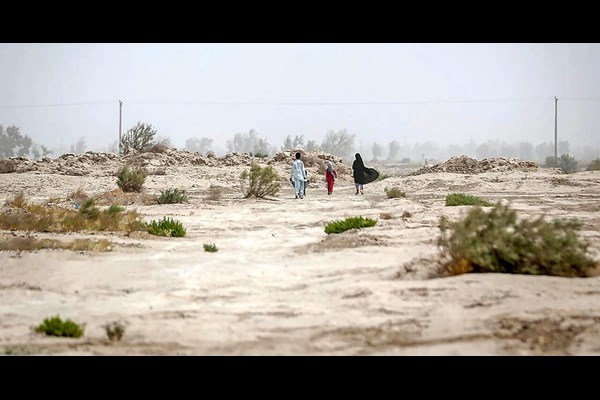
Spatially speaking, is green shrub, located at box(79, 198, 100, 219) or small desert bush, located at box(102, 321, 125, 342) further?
green shrub, located at box(79, 198, 100, 219)

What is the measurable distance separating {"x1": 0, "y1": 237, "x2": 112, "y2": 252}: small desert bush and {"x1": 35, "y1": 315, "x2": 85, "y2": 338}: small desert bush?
4.28 meters

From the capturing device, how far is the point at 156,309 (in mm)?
6668

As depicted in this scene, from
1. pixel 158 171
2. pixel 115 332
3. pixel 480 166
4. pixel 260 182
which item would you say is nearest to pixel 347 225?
pixel 115 332

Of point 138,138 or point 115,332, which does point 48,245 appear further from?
point 138,138

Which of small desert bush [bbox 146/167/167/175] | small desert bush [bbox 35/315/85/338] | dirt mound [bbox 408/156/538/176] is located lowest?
small desert bush [bbox 35/315/85/338]

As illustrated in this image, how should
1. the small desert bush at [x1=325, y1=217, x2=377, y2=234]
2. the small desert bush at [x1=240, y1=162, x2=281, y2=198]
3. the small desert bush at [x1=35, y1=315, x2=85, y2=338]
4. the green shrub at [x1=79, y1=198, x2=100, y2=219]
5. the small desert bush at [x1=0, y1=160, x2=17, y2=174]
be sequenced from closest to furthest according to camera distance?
1. the small desert bush at [x1=35, y1=315, x2=85, y2=338]
2. the small desert bush at [x1=325, y1=217, x2=377, y2=234]
3. the green shrub at [x1=79, y1=198, x2=100, y2=219]
4. the small desert bush at [x1=240, y1=162, x2=281, y2=198]
5. the small desert bush at [x1=0, y1=160, x2=17, y2=174]

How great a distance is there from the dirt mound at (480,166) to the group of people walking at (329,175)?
13625 millimetres

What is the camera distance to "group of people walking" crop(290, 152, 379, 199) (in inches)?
934

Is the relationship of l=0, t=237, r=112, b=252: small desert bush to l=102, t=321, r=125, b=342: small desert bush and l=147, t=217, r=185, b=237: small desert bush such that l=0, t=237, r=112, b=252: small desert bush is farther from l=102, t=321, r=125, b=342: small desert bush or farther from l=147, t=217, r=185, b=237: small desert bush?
l=102, t=321, r=125, b=342: small desert bush

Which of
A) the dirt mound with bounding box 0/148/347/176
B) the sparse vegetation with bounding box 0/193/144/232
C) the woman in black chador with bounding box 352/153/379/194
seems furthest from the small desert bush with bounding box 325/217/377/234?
the dirt mound with bounding box 0/148/347/176

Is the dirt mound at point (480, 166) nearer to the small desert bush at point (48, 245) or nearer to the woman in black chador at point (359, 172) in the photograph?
the woman in black chador at point (359, 172)

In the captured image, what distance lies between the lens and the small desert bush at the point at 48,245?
995cm

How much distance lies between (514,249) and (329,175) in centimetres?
Result: 1946

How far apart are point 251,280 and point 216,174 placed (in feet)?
96.4
